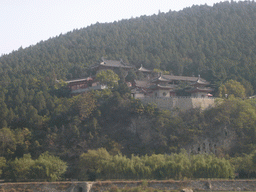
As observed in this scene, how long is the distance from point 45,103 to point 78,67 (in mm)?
13782

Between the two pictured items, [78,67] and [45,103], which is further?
[78,67]

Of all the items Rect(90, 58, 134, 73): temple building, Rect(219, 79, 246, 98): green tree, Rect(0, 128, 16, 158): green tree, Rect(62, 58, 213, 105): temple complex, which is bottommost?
Rect(0, 128, 16, 158): green tree

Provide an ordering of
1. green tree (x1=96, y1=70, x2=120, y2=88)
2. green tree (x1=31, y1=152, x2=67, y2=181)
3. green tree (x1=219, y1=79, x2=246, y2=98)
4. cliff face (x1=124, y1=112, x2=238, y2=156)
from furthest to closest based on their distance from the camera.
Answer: green tree (x1=219, y1=79, x2=246, y2=98)
green tree (x1=96, y1=70, x2=120, y2=88)
cliff face (x1=124, y1=112, x2=238, y2=156)
green tree (x1=31, y1=152, x2=67, y2=181)

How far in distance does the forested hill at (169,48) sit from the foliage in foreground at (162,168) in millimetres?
20692

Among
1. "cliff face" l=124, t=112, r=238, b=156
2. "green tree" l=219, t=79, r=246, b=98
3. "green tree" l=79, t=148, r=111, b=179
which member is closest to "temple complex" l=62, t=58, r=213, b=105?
"green tree" l=219, t=79, r=246, b=98

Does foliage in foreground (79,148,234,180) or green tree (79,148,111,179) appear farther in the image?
green tree (79,148,111,179)

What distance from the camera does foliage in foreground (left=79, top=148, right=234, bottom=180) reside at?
26219mm

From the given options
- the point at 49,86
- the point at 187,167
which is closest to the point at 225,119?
the point at 187,167

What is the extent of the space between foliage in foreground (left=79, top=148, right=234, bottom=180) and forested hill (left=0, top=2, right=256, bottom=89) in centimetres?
2069

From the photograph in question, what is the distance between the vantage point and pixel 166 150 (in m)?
32.6

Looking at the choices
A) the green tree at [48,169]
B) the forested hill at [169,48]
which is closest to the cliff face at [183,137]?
the green tree at [48,169]

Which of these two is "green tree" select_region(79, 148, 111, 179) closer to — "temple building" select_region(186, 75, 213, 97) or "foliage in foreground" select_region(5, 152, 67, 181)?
"foliage in foreground" select_region(5, 152, 67, 181)

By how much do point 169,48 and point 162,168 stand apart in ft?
139

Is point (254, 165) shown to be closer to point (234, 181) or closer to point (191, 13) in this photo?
point (234, 181)
